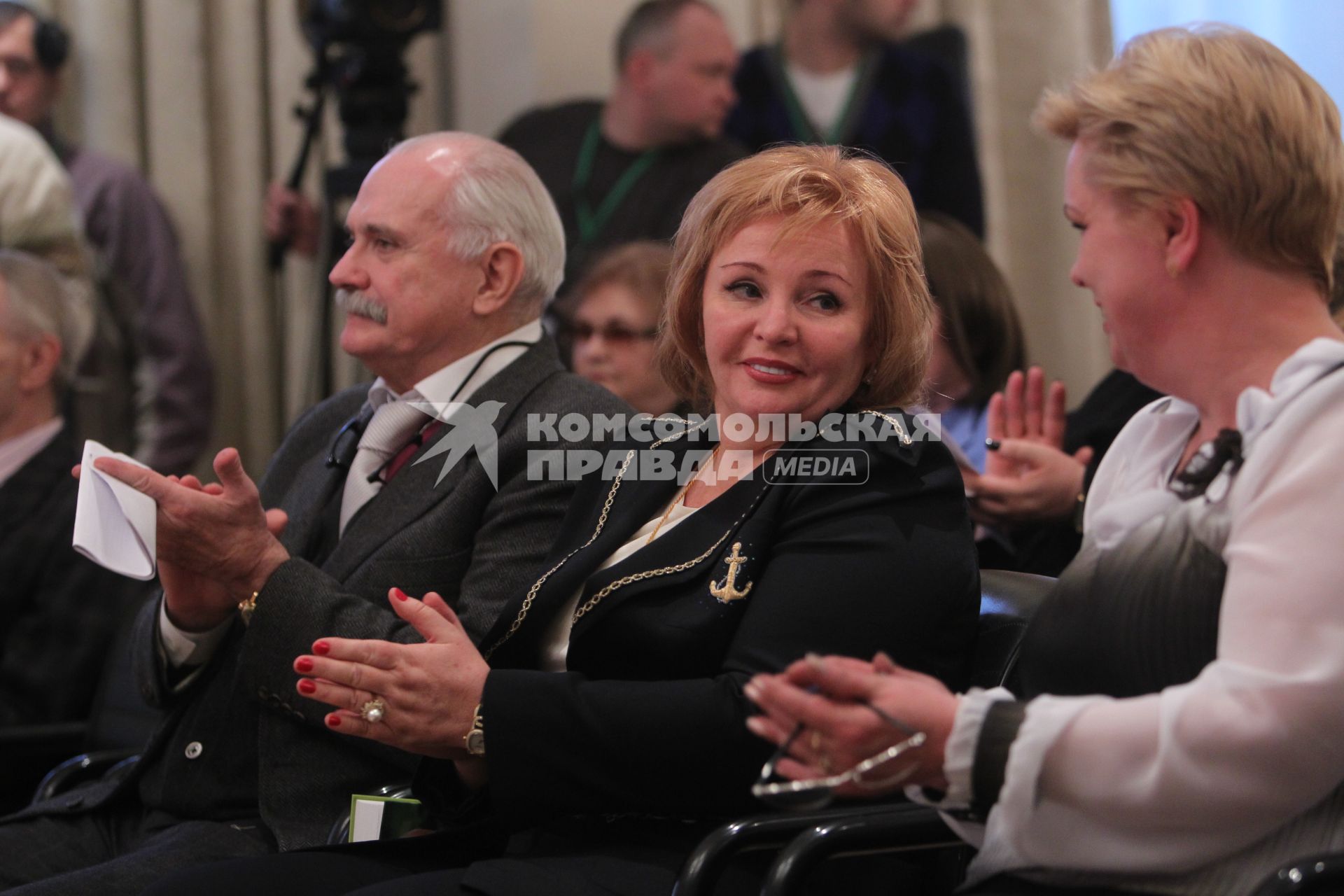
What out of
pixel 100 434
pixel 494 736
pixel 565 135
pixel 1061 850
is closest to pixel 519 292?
pixel 494 736

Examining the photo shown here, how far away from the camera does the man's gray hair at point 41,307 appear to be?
2.92 meters

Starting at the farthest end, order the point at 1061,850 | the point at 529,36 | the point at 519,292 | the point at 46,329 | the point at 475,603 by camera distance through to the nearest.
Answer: the point at 529,36 < the point at 46,329 < the point at 519,292 < the point at 475,603 < the point at 1061,850

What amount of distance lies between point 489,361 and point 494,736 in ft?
2.38

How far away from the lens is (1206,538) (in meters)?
1.23

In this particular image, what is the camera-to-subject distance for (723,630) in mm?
1576

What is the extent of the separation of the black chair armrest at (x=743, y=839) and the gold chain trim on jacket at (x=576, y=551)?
0.36 m

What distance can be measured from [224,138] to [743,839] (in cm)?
336

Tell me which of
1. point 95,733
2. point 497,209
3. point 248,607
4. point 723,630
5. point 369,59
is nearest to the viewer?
point 723,630

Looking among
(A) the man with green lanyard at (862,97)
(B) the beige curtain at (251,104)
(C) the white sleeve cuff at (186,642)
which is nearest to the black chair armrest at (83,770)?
(C) the white sleeve cuff at (186,642)

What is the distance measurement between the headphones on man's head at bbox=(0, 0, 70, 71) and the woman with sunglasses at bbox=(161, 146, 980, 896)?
105 inches

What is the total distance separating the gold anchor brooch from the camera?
158 cm

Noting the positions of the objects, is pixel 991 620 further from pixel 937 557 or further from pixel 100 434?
pixel 100 434

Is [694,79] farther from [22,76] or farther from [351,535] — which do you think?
[351,535]

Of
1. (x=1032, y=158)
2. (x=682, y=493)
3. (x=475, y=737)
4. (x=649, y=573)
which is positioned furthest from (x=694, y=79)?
(x=475, y=737)
